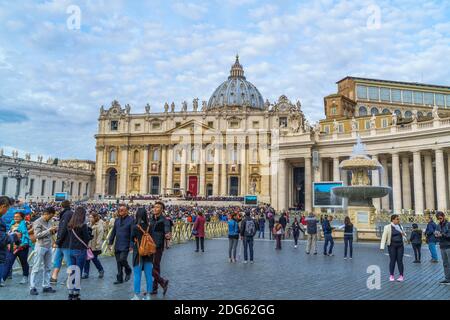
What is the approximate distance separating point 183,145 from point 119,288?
213 ft

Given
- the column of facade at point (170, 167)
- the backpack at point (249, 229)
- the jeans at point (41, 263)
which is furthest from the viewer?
the column of facade at point (170, 167)

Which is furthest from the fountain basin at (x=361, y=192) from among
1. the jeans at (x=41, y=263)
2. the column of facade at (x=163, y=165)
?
the column of facade at (x=163, y=165)

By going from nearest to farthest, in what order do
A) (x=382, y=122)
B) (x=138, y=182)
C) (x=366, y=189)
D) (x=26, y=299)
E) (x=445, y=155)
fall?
(x=26, y=299), (x=366, y=189), (x=445, y=155), (x=382, y=122), (x=138, y=182)

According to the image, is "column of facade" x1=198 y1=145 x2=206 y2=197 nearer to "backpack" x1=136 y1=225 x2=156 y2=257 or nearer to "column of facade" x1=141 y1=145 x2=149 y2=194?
"column of facade" x1=141 y1=145 x2=149 y2=194

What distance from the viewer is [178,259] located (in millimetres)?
12344

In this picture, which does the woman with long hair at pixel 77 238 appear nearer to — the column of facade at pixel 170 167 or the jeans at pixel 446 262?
the jeans at pixel 446 262

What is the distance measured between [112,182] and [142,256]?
243ft

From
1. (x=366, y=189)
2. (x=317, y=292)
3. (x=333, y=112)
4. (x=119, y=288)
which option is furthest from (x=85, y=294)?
(x=333, y=112)

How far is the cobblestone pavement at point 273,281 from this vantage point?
7.01 metres

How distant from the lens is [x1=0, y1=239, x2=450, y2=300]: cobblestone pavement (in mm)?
7012

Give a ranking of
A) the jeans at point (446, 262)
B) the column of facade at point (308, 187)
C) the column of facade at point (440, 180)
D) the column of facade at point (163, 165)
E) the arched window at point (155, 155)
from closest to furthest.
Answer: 1. the jeans at point (446, 262)
2. the column of facade at point (440, 180)
3. the column of facade at point (308, 187)
4. the column of facade at point (163, 165)
5. the arched window at point (155, 155)

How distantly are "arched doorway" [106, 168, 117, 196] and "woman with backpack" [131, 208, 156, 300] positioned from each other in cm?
7308

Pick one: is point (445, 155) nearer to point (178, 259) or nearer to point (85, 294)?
point (178, 259)

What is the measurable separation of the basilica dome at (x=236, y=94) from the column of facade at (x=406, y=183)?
2556 inches
